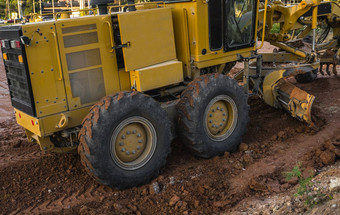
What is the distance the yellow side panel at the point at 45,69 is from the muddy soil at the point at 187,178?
112cm

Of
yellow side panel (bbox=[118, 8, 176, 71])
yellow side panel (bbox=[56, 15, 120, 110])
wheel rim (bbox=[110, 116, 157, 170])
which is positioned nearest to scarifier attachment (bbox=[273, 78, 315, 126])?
yellow side panel (bbox=[118, 8, 176, 71])

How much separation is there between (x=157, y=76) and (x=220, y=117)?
119cm

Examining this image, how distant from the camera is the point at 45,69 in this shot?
4.59 m

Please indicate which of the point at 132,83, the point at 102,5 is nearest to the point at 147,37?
the point at 132,83

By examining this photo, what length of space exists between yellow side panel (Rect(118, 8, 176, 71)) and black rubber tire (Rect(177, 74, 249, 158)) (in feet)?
2.16

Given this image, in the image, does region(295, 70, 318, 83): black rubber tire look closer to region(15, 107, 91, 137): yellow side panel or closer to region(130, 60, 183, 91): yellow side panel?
region(130, 60, 183, 91): yellow side panel

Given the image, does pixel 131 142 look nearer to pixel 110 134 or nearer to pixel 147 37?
pixel 110 134

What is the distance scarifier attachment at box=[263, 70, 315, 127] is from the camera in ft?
20.3

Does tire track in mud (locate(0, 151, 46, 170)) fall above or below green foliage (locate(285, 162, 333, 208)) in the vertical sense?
below

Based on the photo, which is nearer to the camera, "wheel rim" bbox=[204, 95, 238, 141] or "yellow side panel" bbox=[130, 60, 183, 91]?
"yellow side panel" bbox=[130, 60, 183, 91]

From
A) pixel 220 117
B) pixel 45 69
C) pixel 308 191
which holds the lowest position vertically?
pixel 308 191

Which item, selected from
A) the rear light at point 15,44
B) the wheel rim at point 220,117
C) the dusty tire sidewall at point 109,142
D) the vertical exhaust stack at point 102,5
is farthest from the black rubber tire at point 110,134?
the vertical exhaust stack at point 102,5

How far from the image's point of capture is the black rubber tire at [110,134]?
14.6 ft

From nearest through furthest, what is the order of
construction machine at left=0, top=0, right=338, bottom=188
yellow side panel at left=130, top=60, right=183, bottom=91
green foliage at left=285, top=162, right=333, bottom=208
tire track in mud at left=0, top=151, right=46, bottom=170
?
green foliage at left=285, top=162, right=333, bottom=208, construction machine at left=0, top=0, right=338, bottom=188, yellow side panel at left=130, top=60, right=183, bottom=91, tire track in mud at left=0, top=151, right=46, bottom=170
